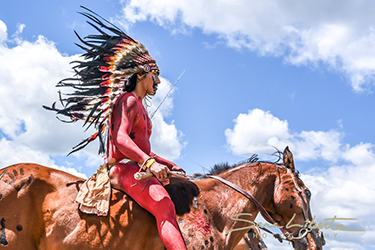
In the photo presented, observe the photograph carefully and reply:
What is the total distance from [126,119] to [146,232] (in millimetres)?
1438

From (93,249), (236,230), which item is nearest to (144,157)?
(93,249)

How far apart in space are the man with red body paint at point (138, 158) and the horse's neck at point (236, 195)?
2.05 feet

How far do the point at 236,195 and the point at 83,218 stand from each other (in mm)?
2137

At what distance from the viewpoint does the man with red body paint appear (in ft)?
13.5

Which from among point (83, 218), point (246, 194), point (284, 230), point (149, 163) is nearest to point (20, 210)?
point (83, 218)

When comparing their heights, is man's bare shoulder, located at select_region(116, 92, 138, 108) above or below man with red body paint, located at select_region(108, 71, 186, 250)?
above

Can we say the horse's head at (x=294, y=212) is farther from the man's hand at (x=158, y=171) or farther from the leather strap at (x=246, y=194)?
the man's hand at (x=158, y=171)

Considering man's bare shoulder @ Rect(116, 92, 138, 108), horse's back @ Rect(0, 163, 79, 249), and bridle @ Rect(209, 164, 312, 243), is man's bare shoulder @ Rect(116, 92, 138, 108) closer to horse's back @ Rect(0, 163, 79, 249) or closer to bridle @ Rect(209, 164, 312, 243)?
horse's back @ Rect(0, 163, 79, 249)

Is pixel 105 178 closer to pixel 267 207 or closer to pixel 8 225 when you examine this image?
pixel 8 225

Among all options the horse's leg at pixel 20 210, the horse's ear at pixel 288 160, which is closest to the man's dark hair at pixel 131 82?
the horse's leg at pixel 20 210

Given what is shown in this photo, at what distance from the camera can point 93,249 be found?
4.11 m

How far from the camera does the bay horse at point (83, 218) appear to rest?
13.5 ft

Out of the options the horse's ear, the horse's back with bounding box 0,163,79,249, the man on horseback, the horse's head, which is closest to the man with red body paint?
the man on horseback

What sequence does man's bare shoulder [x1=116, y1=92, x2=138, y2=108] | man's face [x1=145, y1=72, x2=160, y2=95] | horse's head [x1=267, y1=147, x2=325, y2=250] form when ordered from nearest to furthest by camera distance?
man's bare shoulder [x1=116, y1=92, x2=138, y2=108] → man's face [x1=145, y1=72, x2=160, y2=95] → horse's head [x1=267, y1=147, x2=325, y2=250]
